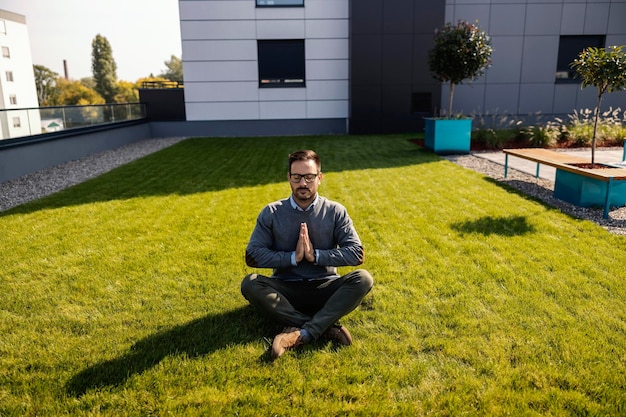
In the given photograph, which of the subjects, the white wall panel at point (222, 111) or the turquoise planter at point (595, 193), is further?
the white wall panel at point (222, 111)

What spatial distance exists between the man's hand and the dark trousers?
1.20 feet

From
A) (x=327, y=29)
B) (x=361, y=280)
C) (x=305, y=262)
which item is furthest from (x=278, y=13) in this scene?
(x=361, y=280)

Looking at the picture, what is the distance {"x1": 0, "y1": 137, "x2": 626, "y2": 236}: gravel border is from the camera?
7406mm

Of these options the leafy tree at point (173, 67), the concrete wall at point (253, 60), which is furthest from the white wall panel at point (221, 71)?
the leafy tree at point (173, 67)

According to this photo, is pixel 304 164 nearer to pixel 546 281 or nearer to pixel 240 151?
pixel 546 281

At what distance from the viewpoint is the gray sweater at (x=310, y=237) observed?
382cm

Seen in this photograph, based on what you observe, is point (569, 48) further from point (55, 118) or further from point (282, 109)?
point (55, 118)

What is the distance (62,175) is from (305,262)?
10.1 m

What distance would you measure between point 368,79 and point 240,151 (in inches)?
284

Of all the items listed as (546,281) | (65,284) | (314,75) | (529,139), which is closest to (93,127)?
(314,75)

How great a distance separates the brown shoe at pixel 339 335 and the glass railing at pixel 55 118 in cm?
1105

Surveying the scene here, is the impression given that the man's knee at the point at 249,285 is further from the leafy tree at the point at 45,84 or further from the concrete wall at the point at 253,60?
the leafy tree at the point at 45,84

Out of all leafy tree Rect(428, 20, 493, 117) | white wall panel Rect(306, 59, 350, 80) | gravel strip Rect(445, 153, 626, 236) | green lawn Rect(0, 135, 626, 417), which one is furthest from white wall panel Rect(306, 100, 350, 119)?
green lawn Rect(0, 135, 626, 417)

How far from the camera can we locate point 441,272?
17.1ft
